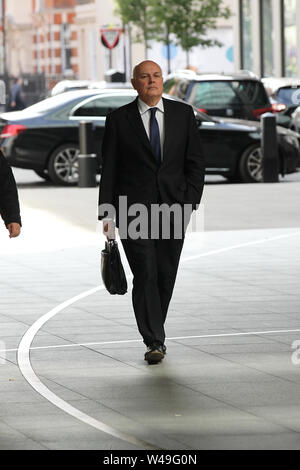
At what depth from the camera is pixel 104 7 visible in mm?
86125

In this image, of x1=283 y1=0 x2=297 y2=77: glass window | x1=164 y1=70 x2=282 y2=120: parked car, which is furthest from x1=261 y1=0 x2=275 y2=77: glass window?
x1=164 y1=70 x2=282 y2=120: parked car

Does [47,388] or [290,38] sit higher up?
[290,38]

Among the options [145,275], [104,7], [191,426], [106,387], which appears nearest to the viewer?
[191,426]

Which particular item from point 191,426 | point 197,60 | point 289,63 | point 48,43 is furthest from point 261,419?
point 48,43

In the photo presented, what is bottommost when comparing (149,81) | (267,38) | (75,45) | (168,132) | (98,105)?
(75,45)

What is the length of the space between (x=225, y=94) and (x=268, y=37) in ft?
95.5

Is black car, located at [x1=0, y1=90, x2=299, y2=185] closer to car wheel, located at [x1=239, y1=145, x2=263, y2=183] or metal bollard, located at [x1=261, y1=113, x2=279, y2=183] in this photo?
car wheel, located at [x1=239, y1=145, x2=263, y2=183]

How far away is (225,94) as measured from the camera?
23.9 m

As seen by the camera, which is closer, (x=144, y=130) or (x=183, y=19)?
(x=144, y=130)

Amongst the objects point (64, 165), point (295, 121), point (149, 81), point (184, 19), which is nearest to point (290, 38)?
point (184, 19)

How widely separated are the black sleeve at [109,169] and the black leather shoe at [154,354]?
2.60ft

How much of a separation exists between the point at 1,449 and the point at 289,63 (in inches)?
1767

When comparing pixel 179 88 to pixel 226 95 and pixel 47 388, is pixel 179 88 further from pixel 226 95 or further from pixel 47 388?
pixel 47 388

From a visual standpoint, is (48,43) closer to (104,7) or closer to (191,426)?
(104,7)
